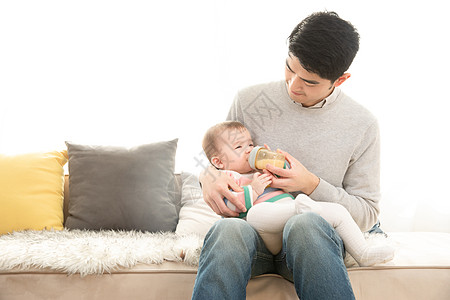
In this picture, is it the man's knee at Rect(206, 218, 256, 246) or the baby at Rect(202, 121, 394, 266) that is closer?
the man's knee at Rect(206, 218, 256, 246)

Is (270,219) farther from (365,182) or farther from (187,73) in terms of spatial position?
(187,73)

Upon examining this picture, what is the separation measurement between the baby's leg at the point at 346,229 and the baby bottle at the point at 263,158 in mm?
161

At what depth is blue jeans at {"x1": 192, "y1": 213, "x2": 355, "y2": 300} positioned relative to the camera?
3.34ft

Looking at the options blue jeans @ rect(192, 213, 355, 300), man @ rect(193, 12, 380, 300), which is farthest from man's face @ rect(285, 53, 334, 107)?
blue jeans @ rect(192, 213, 355, 300)

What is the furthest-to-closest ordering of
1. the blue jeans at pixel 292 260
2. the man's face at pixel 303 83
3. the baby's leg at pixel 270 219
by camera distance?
the man's face at pixel 303 83
the baby's leg at pixel 270 219
the blue jeans at pixel 292 260

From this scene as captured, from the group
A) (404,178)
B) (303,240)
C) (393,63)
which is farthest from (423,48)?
(303,240)

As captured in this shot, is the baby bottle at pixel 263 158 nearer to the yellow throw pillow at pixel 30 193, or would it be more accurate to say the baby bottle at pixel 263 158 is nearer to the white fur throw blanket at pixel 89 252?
the white fur throw blanket at pixel 89 252

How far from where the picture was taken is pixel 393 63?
251 cm

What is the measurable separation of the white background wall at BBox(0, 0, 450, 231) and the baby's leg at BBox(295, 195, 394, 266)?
1325 mm

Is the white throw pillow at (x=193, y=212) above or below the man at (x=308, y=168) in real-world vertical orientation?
below

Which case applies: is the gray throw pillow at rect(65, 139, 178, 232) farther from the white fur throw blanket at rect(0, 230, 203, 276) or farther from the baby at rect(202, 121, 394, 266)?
the baby at rect(202, 121, 394, 266)

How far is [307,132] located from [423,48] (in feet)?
4.62

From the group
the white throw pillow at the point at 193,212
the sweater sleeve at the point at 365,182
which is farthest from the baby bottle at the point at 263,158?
the white throw pillow at the point at 193,212

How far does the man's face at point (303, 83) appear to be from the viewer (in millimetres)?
1350
